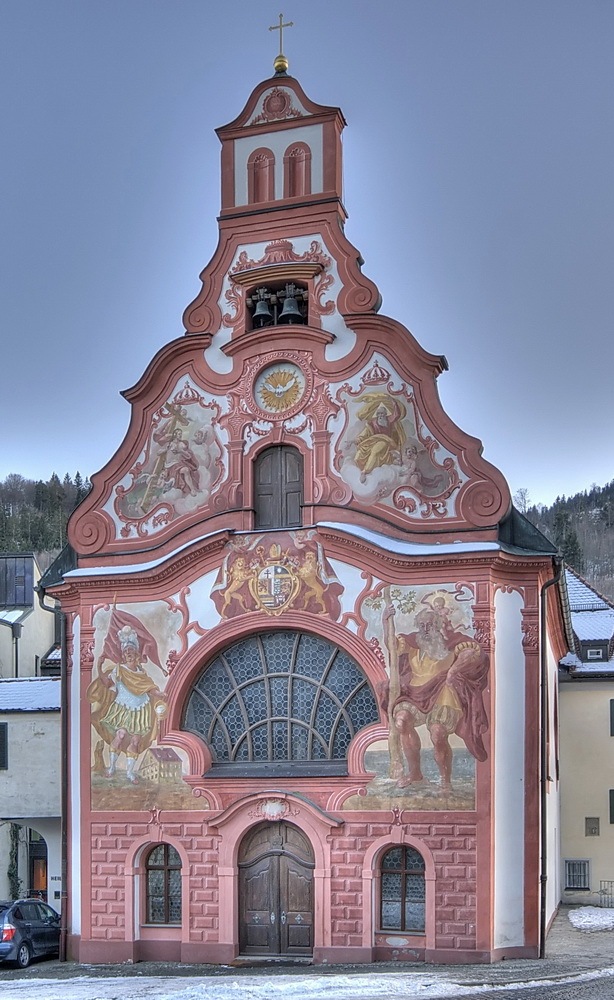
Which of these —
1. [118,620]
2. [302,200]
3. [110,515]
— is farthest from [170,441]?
[302,200]

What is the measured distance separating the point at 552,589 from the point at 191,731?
809cm

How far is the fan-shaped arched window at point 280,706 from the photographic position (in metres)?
25.1

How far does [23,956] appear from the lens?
2525 centimetres

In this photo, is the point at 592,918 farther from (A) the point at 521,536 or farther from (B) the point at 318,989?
(B) the point at 318,989

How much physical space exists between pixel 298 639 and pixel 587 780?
12989mm

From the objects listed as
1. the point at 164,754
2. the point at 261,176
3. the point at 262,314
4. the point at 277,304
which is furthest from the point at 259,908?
the point at 261,176

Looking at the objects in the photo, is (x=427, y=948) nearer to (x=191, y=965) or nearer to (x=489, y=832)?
(x=489, y=832)

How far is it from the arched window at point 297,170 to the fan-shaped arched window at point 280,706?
9.35 m

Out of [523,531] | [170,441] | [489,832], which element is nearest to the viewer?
[489,832]

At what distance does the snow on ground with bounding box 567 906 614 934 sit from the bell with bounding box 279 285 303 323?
14487 mm

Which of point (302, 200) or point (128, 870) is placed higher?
point (302, 200)

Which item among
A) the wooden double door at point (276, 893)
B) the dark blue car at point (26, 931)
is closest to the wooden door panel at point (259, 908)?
the wooden double door at point (276, 893)

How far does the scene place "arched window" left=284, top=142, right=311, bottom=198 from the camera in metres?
27.5

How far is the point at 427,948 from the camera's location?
23.6 meters
